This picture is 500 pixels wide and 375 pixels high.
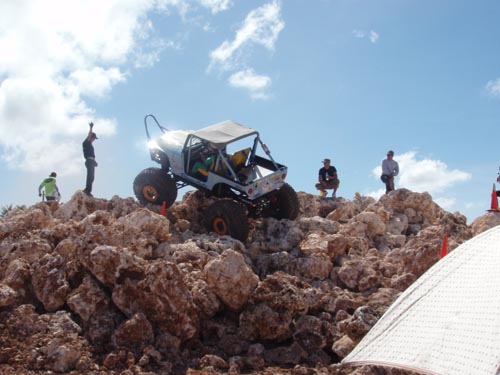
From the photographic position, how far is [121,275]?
704 cm

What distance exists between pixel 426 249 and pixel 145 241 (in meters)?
3.81

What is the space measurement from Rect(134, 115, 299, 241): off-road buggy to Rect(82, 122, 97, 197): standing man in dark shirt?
3.30 ft

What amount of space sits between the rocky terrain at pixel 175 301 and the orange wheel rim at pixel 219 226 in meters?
1.05

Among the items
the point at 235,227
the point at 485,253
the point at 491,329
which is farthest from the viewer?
the point at 235,227

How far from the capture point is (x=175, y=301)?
6.74 meters

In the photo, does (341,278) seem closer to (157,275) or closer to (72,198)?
(157,275)

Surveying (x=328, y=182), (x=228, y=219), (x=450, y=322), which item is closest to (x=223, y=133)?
(x=228, y=219)

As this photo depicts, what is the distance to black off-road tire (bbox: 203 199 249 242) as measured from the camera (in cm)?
1024

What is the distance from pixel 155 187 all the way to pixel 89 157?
1.76 m

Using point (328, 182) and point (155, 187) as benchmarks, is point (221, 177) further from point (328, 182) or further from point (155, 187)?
point (328, 182)

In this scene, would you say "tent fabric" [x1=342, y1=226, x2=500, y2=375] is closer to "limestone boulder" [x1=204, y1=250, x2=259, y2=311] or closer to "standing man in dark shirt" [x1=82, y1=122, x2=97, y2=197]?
"limestone boulder" [x1=204, y1=250, x2=259, y2=311]

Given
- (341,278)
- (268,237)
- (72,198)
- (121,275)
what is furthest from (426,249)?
(72,198)

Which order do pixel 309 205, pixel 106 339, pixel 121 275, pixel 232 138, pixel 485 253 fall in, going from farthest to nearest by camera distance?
pixel 309 205 < pixel 232 138 < pixel 121 275 < pixel 106 339 < pixel 485 253

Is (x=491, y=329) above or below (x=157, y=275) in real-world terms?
below
